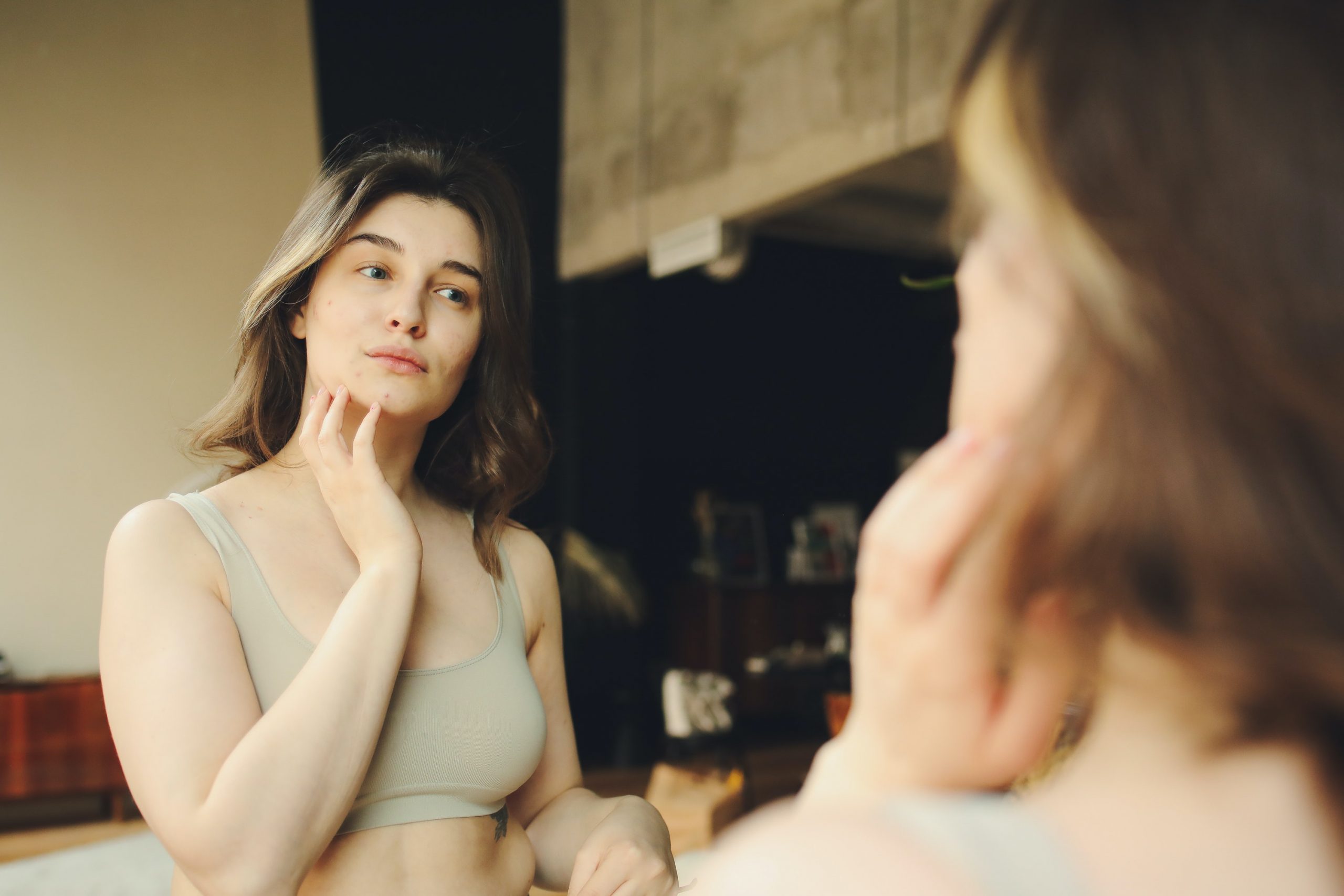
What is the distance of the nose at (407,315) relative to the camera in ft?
4.02

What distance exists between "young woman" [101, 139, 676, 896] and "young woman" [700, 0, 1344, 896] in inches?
27.3

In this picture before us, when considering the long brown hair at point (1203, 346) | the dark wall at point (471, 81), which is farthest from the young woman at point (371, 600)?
the dark wall at point (471, 81)

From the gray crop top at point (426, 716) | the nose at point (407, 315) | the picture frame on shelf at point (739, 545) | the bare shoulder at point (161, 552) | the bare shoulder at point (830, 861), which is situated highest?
the nose at point (407, 315)

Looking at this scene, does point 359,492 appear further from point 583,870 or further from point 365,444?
point 583,870

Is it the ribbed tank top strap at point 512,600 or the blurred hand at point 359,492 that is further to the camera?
the ribbed tank top strap at point 512,600

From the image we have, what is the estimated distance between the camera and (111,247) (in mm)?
5355

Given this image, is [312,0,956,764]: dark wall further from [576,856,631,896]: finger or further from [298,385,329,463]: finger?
[576,856,631,896]: finger

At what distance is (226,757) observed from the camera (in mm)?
960

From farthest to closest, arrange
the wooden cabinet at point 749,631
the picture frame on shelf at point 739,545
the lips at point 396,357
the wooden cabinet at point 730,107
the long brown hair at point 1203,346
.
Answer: the picture frame on shelf at point 739,545, the wooden cabinet at point 749,631, the wooden cabinet at point 730,107, the lips at point 396,357, the long brown hair at point 1203,346

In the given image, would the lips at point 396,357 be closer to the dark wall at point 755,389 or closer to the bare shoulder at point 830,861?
the bare shoulder at point 830,861

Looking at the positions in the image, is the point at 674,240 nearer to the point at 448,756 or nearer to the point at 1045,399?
the point at 448,756

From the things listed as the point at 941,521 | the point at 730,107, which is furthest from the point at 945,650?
the point at 730,107

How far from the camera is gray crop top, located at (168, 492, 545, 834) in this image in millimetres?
1096

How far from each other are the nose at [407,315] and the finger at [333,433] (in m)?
0.11
